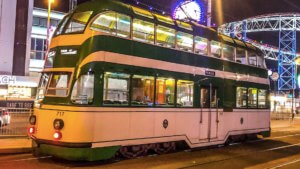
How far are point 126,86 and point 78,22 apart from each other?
7.75 ft

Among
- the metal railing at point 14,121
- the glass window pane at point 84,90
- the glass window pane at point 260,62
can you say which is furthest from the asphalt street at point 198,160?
the glass window pane at point 260,62

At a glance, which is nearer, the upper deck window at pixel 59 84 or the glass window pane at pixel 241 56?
the upper deck window at pixel 59 84

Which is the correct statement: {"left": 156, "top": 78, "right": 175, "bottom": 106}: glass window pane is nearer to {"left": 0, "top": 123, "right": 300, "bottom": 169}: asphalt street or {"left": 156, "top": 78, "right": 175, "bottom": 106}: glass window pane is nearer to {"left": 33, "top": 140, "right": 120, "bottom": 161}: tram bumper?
{"left": 0, "top": 123, "right": 300, "bottom": 169}: asphalt street

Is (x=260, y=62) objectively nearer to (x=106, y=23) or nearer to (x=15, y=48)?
(x=106, y=23)

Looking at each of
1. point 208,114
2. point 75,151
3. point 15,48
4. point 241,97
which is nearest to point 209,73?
point 208,114

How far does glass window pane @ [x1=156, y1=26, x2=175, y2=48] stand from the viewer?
44.0 ft

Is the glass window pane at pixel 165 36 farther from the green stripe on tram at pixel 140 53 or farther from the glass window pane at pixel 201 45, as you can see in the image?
the glass window pane at pixel 201 45

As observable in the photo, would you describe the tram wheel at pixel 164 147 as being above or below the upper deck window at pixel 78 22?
below

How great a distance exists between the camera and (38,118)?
11.4 metres

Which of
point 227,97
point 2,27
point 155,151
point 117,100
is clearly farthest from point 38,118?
point 2,27

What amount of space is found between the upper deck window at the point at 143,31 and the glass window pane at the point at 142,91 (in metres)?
1.23

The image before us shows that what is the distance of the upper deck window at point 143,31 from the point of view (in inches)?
491

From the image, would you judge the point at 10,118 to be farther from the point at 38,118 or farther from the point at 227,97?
the point at 227,97

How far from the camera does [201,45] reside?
15359mm
